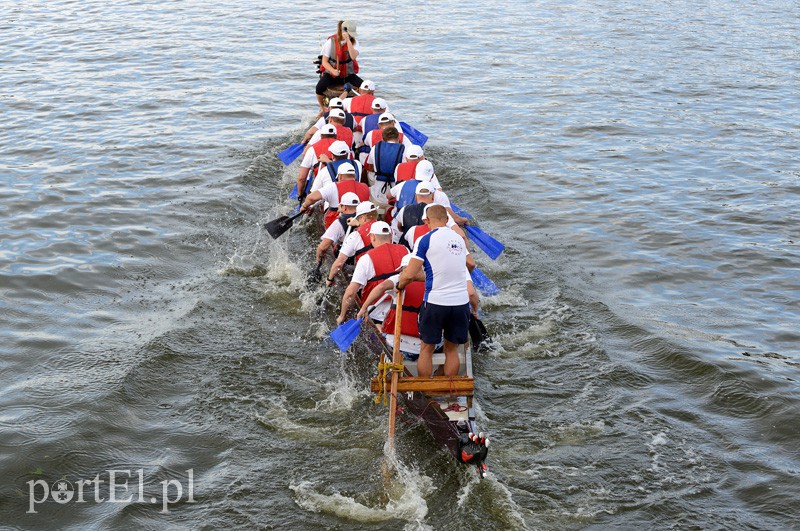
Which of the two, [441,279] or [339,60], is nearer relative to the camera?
[441,279]

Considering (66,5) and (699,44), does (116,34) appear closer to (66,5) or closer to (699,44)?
(66,5)

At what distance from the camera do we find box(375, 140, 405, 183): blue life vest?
13812 millimetres

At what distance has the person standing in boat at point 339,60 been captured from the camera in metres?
19.2

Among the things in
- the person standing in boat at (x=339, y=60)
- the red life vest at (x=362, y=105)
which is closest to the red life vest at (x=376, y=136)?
the red life vest at (x=362, y=105)

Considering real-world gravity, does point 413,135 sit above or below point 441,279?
below

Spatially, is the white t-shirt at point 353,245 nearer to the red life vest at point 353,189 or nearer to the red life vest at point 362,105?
the red life vest at point 353,189

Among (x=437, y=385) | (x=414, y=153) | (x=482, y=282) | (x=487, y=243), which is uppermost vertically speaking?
(x=414, y=153)

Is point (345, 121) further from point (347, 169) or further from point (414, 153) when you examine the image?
point (347, 169)

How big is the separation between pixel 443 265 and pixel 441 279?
0.15 m

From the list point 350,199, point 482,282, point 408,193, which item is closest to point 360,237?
point 350,199

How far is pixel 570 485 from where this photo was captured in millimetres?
8781

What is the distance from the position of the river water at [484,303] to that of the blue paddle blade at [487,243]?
3.58 ft

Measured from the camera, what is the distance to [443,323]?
916 centimetres

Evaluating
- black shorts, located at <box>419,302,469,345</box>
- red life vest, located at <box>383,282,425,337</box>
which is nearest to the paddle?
red life vest, located at <box>383,282,425,337</box>
